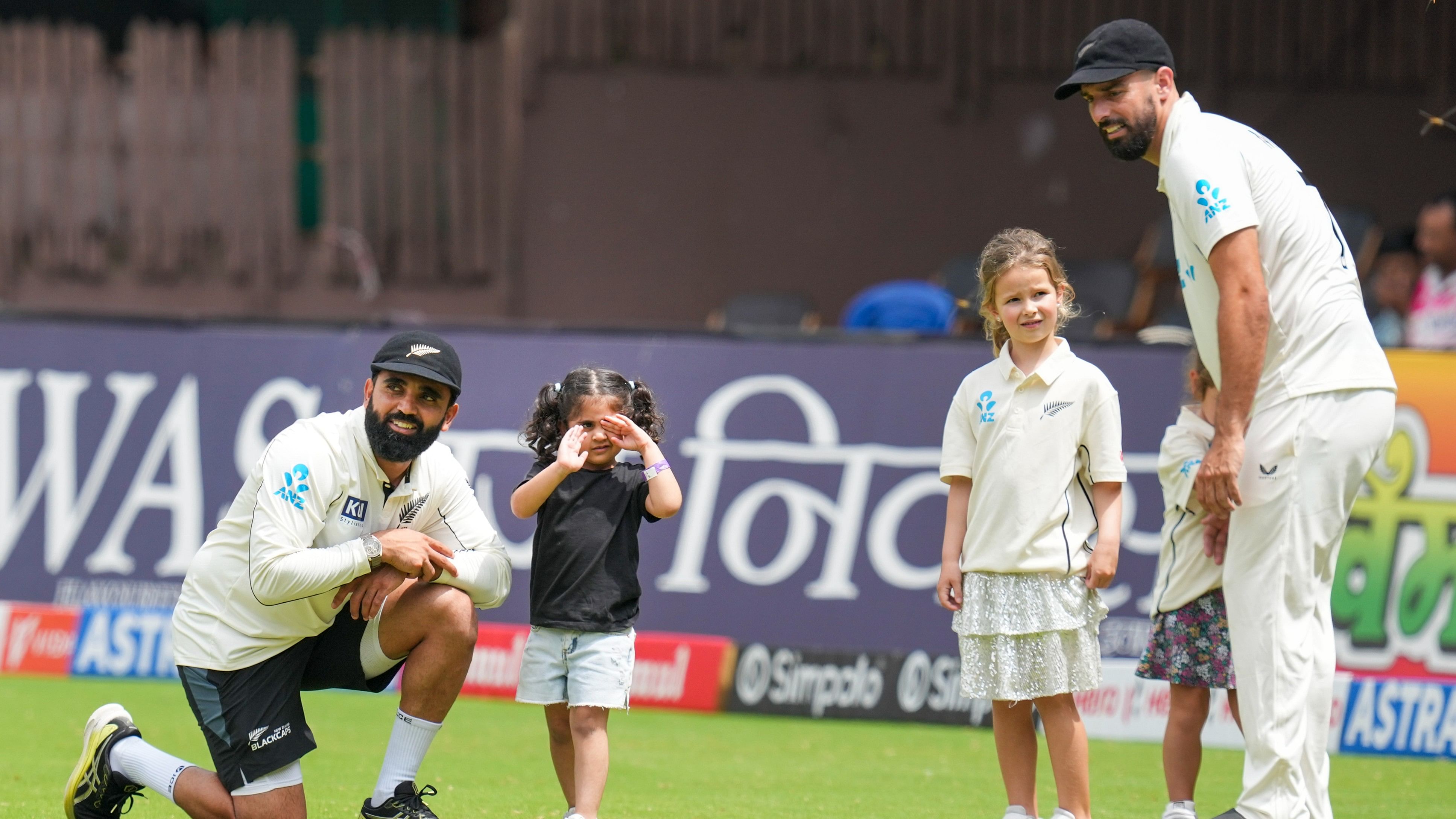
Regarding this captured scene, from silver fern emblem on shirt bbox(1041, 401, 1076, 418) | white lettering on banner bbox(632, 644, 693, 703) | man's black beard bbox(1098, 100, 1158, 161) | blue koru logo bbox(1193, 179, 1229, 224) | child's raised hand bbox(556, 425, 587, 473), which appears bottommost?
white lettering on banner bbox(632, 644, 693, 703)

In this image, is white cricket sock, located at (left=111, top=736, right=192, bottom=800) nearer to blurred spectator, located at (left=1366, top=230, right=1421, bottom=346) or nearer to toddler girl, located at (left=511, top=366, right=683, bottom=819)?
toddler girl, located at (left=511, top=366, right=683, bottom=819)

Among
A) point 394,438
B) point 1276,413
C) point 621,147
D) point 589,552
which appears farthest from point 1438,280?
point 621,147

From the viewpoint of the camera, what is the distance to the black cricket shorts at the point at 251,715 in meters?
4.05

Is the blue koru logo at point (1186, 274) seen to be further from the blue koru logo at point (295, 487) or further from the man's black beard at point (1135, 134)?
the blue koru logo at point (295, 487)

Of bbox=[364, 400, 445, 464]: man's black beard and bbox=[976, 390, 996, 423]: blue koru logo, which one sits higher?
bbox=[976, 390, 996, 423]: blue koru logo

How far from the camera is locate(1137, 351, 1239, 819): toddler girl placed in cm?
455

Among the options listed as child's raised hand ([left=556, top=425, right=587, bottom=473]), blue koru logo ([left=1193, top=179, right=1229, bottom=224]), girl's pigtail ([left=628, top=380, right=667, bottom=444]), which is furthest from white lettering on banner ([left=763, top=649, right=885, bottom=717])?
blue koru logo ([left=1193, top=179, right=1229, bottom=224])

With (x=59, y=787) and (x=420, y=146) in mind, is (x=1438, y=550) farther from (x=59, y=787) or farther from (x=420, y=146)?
(x=420, y=146)

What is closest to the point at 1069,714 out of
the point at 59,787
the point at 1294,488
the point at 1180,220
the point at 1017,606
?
the point at 1017,606

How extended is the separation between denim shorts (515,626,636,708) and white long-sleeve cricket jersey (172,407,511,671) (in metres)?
0.28

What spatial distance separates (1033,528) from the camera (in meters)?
4.11

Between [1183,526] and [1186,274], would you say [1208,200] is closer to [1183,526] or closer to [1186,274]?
[1186,274]

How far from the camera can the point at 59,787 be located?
193 inches

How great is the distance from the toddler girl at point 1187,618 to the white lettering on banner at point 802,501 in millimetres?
2242
